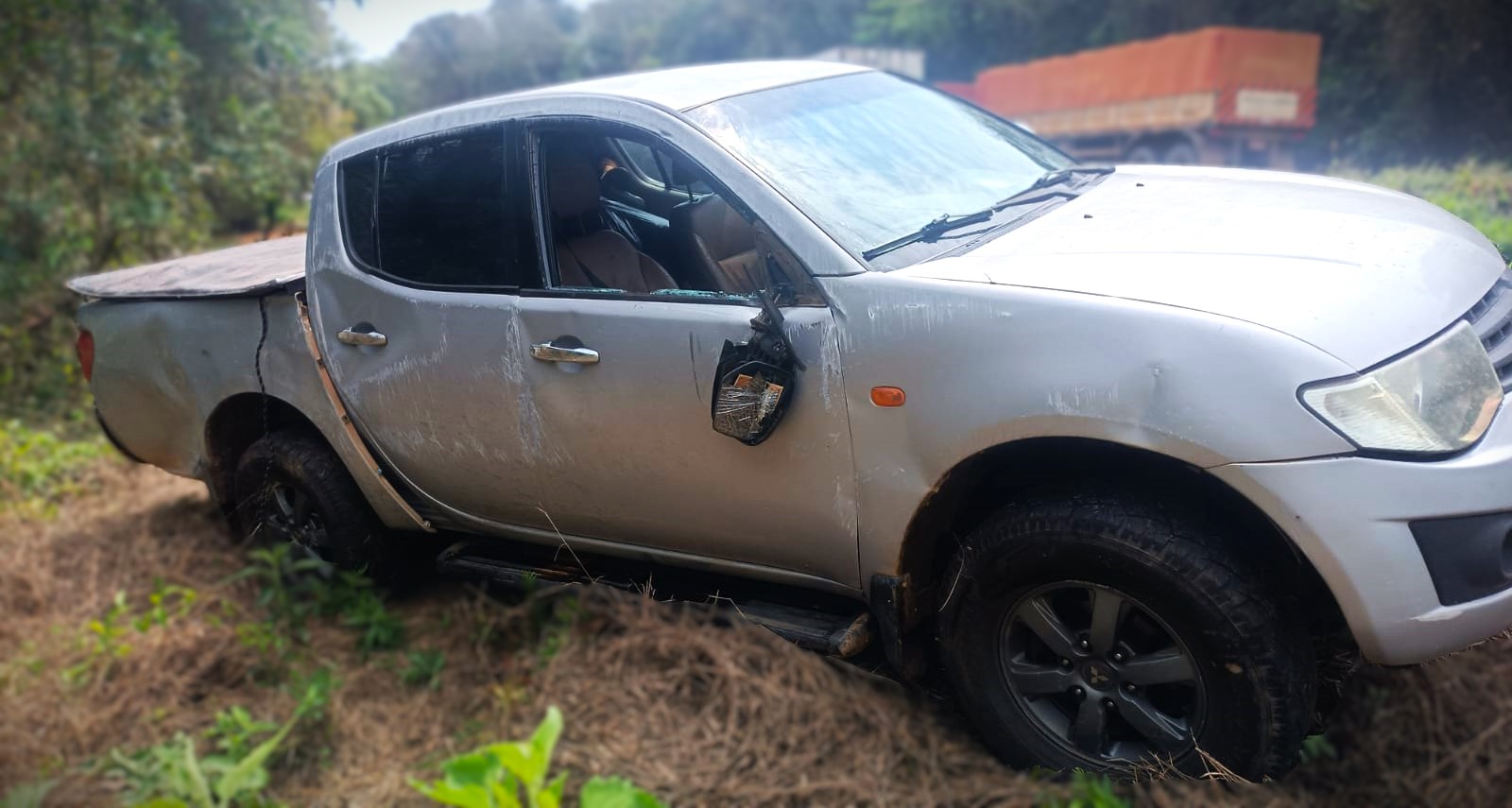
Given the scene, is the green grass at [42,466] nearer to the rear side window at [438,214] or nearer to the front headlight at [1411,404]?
the rear side window at [438,214]

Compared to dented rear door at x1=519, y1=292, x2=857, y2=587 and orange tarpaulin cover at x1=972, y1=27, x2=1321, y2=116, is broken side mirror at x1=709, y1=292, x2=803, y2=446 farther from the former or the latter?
orange tarpaulin cover at x1=972, y1=27, x2=1321, y2=116

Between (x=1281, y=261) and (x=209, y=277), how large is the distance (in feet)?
Result: 7.30

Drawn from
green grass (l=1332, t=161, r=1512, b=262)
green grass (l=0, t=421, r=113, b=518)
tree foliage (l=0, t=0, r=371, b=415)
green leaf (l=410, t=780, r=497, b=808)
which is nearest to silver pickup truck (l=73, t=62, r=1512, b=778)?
green leaf (l=410, t=780, r=497, b=808)

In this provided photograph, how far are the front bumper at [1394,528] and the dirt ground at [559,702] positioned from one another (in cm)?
198

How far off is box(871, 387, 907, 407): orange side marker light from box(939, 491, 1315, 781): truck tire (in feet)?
0.97

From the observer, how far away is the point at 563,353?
97.3 inches

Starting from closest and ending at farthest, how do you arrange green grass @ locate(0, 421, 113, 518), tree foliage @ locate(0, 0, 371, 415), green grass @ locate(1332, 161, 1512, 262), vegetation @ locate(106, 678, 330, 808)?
green grass @ locate(1332, 161, 1512, 262)
vegetation @ locate(106, 678, 330, 808)
green grass @ locate(0, 421, 113, 518)
tree foliage @ locate(0, 0, 371, 415)

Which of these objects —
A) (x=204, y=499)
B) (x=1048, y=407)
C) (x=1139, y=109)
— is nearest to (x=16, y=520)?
(x=204, y=499)

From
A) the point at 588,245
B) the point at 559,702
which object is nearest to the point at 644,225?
the point at 588,245

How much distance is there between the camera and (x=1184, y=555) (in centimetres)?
196

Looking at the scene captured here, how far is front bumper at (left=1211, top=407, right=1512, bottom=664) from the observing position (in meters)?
1.86

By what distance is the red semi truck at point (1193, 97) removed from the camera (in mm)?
16609

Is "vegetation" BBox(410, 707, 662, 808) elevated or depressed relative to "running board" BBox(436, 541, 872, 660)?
depressed

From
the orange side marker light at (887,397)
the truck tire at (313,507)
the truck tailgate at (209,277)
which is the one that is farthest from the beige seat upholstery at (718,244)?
the truck tire at (313,507)
